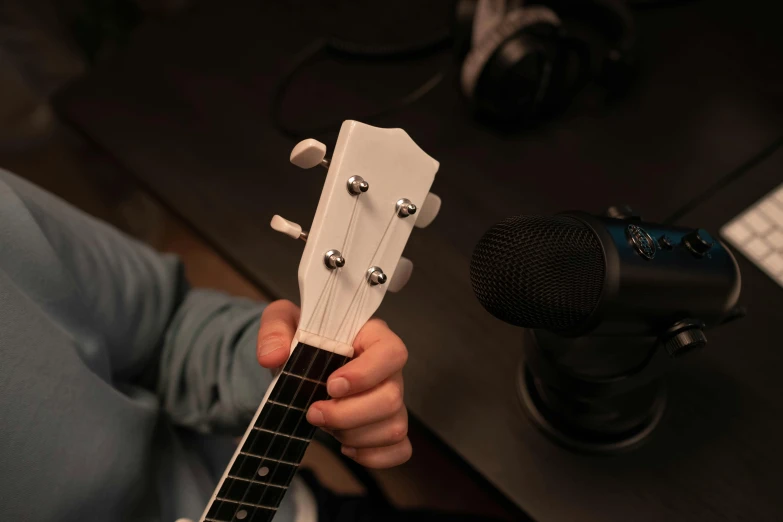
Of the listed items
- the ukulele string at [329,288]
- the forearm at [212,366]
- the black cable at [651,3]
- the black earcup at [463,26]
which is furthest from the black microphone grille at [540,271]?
the black cable at [651,3]

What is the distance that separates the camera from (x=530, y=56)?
616 mm

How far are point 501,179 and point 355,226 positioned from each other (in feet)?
0.99

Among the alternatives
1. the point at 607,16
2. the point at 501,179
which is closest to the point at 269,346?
the point at 501,179

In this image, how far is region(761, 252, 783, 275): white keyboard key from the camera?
565 mm

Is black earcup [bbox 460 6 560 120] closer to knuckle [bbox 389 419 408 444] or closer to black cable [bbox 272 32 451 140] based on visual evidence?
black cable [bbox 272 32 451 140]

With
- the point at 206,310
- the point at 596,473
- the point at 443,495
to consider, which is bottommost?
the point at 443,495

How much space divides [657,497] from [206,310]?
46 centimetres

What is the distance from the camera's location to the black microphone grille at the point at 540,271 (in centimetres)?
36

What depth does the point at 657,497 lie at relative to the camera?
1.59ft

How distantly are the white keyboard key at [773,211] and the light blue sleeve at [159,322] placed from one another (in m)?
0.53

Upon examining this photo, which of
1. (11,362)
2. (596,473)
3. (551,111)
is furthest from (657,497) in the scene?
(11,362)

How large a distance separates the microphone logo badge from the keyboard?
255 mm

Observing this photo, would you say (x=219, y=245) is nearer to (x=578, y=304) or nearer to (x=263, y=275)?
(x=263, y=275)

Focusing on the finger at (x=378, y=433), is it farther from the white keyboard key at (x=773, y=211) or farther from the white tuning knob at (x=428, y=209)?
the white keyboard key at (x=773, y=211)
